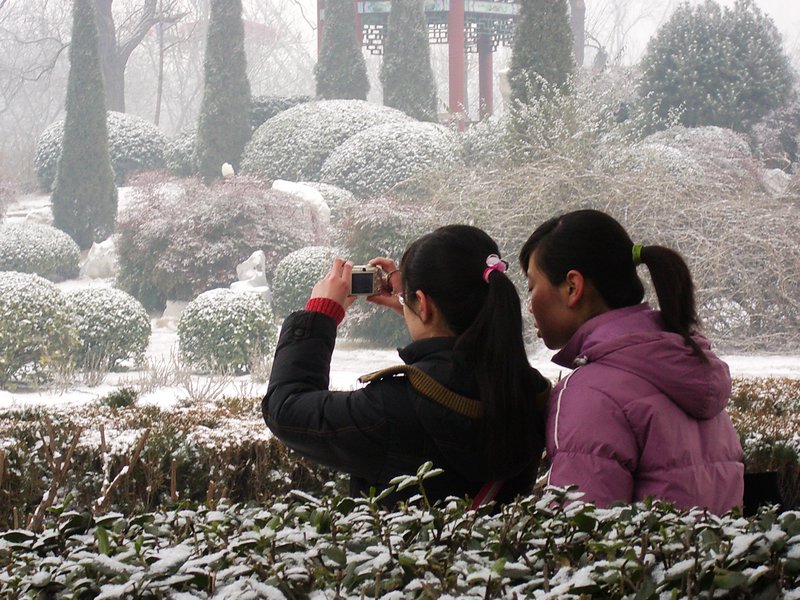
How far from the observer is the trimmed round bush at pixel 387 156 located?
29.7 ft

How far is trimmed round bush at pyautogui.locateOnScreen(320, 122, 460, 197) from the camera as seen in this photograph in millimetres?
9047

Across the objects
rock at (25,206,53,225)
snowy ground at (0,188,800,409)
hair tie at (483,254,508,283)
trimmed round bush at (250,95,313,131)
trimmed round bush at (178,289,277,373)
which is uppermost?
trimmed round bush at (250,95,313,131)

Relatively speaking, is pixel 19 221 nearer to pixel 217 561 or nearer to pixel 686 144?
pixel 686 144

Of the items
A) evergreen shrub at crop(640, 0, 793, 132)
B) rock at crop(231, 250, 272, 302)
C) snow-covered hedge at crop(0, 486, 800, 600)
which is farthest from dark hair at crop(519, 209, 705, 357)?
evergreen shrub at crop(640, 0, 793, 132)

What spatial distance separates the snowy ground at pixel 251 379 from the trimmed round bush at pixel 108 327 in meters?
0.17

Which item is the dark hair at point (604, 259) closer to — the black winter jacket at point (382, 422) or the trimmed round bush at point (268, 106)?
the black winter jacket at point (382, 422)

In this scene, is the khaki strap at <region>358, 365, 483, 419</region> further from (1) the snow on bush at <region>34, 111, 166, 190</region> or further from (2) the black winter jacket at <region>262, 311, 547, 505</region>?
(1) the snow on bush at <region>34, 111, 166, 190</region>

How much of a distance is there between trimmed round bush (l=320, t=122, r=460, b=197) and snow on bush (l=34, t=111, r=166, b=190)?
61.5 inches

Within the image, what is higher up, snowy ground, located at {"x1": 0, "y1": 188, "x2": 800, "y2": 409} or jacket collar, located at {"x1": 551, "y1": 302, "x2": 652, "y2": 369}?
jacket collar, located at {"x1": 551, "y1": 302, "x2": 652, "y2": 369}

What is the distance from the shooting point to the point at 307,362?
1.33 m

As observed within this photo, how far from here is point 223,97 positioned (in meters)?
9.86

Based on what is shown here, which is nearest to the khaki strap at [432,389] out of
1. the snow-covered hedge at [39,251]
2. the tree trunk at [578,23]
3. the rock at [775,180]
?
the rock at [775,180]

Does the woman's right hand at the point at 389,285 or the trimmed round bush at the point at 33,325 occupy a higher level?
the woman's right hand at the point at 389,285

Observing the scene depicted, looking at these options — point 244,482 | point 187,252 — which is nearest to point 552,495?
point 244,482
